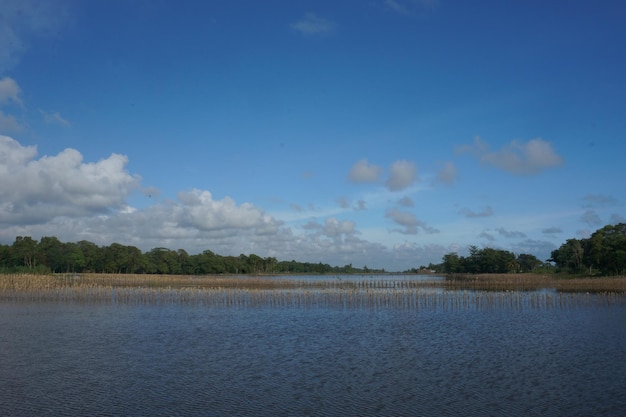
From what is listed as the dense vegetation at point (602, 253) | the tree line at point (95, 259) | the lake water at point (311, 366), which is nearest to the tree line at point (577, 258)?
the dense vegetation at point (602, 253)

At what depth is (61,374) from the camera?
1573cm

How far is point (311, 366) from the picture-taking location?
17.2m

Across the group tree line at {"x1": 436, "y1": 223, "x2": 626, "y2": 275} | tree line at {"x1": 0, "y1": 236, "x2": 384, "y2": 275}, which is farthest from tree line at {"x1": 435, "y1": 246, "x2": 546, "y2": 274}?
tree line at {"x1": 0, "y1": 236, "x2": 384, "y2": 275}

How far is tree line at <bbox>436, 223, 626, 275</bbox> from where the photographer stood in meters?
70.2

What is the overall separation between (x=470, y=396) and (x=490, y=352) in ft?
23.3

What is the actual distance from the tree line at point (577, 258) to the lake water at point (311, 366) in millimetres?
47576

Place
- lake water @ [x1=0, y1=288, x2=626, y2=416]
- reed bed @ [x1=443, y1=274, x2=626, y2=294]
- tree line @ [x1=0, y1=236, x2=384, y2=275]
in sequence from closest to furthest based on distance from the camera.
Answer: lake water @ [x1=0, y1=288, x2=626, y2=416], reed bed @ [x1=443, y1=274, x2=626, y2=294], tree line @ [x1=0, y1=236, x2=384, y2=275]

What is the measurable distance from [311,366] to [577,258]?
82789 mm

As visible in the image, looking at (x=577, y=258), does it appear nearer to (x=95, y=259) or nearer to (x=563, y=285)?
(x=563, y=285)

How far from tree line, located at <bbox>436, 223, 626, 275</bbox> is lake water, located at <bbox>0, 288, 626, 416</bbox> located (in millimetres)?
47576

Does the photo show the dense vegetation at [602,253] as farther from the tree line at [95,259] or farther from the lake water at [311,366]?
the tree line at [95,259]

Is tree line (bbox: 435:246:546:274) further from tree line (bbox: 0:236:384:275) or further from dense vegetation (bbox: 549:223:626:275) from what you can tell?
tree line (bbox: 0:236:384:275)

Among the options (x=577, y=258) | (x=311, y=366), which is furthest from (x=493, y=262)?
(x=311, y=366)

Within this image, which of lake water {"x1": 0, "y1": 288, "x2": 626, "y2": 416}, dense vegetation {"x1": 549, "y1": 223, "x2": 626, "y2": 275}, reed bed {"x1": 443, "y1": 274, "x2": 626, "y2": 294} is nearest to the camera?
lake water {"x1": 0, "y1": 288, "x2": 626, "y2": 416}
